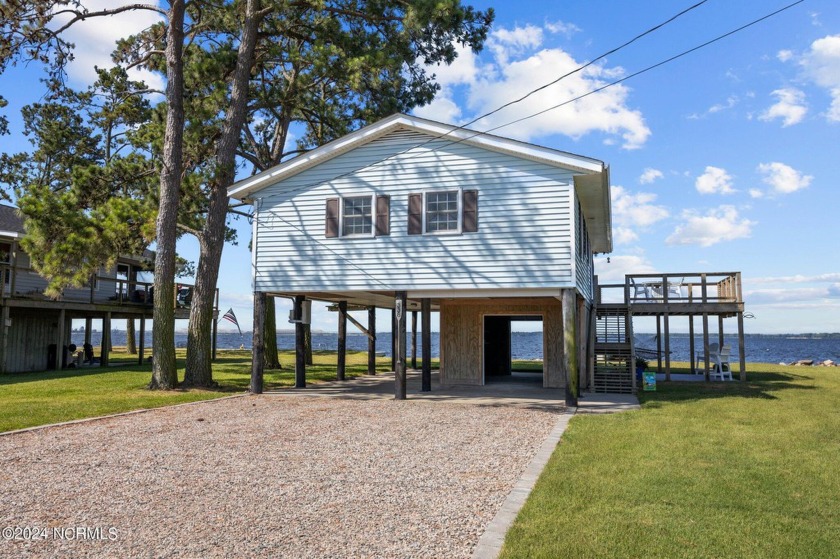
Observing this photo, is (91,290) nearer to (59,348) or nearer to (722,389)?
(59,348)

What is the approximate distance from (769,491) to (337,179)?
1159cm

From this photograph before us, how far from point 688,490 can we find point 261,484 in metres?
4.50

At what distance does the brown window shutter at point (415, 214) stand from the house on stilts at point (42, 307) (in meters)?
10.9

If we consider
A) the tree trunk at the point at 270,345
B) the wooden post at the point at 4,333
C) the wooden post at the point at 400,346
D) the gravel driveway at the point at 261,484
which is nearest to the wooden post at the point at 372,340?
the tree trunk at the point at 270,345

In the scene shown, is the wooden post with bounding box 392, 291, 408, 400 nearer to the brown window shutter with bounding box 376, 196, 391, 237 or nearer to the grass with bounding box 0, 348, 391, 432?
the brown window shutter with bounding box 376, 196, 391, 237

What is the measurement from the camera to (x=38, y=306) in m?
20.7


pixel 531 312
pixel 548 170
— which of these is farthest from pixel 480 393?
pixel 548 170

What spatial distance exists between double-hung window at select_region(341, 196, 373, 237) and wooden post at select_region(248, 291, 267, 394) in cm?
293

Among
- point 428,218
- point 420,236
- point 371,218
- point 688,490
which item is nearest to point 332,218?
point 371,218

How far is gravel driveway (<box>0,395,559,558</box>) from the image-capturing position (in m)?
4.85

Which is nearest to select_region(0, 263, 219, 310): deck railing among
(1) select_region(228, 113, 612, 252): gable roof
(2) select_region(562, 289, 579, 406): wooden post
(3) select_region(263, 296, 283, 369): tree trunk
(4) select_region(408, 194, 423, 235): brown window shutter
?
(3) select_region(263, 296, 283, 369): tree trunk

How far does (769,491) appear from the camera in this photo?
6086 millimetres

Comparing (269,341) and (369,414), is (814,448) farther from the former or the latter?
(269,341)

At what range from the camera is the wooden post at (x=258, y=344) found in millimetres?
15492
